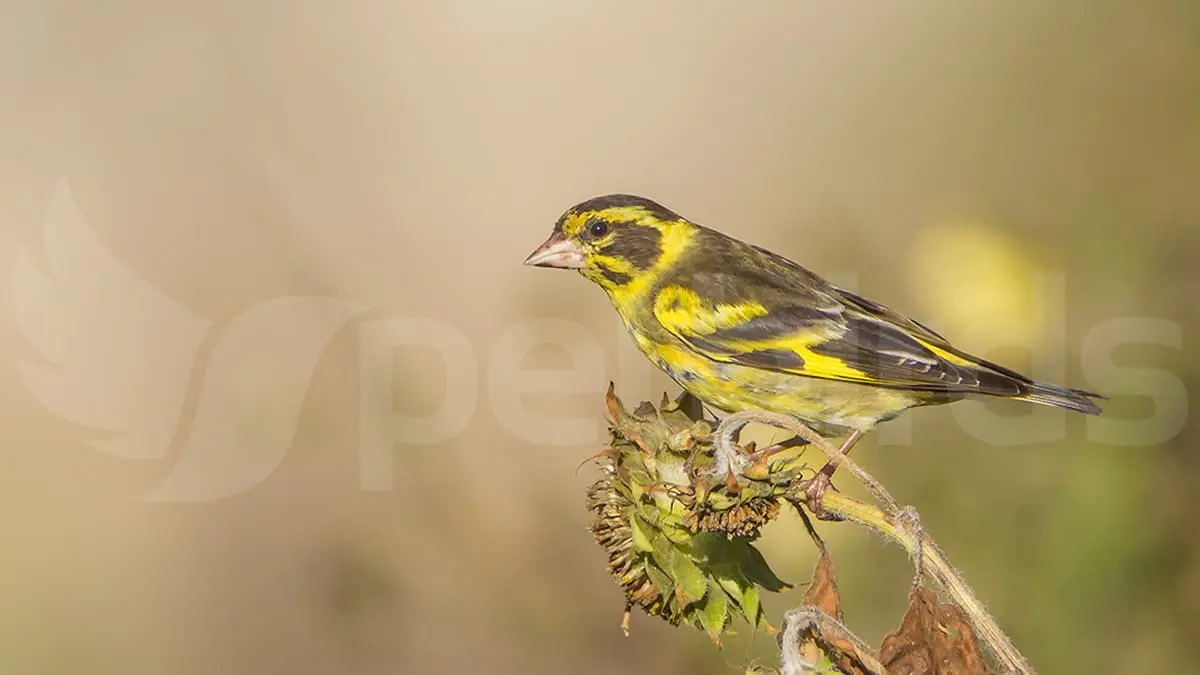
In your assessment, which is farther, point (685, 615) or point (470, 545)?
point (470, 545)

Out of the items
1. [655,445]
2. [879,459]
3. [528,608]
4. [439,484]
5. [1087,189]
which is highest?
[1087,189]

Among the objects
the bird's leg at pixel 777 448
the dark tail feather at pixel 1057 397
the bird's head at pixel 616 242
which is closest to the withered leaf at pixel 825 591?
the bird's leg at pixel 777 448

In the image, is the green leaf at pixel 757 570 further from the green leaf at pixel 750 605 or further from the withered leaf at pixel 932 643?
the withered leaf at pixel 932 643

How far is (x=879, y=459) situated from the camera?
295cm

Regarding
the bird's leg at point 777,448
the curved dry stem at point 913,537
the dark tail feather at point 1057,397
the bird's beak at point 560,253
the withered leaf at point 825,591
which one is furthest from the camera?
the bird's beak at point 560,253

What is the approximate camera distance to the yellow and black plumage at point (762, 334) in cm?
217

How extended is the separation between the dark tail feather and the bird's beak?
39.2 inches

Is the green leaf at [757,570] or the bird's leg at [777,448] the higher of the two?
the bird's leg at [777,448]

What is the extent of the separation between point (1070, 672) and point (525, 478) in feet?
6.21

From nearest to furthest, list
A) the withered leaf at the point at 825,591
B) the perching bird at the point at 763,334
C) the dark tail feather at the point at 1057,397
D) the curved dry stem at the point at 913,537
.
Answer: the curved dry stem at the point at 913,537, the withered leaf at the point at 825,591, the dark tail feather at the point at 1057,397, the perching bird at the point at 763,334

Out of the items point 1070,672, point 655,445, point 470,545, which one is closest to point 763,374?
point 655,445

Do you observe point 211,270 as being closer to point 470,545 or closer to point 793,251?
point 470,545

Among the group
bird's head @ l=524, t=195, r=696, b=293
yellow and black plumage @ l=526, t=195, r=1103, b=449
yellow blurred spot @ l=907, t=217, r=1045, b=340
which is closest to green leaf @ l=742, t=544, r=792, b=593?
yellow and black plumage @ l=526, t=195, r=1103, b=449

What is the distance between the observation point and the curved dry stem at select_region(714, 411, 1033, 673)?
1247 mm
